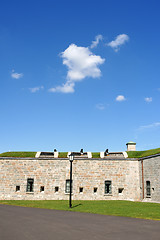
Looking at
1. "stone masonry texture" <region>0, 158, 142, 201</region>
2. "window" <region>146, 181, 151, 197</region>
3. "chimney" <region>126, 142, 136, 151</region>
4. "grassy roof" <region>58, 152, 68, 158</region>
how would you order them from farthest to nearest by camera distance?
"chimney" <region>126, 142, 136, 151</region>
"grassy roof" <region>58, 152, 68, 158</region>
"stone masonry texture" <region>0, 158, 142, 201</region>
"window" <region>146, 181, 151, 197</region>

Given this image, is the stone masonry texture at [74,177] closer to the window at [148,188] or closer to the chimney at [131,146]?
the window at [148,188]

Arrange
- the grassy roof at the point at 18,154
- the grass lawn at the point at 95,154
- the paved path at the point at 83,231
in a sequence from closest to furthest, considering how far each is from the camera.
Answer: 1. the paved path at the point at 83,231
2. the grass lawn at the point at 95,154
3. the grassy roof at the point at 18,154

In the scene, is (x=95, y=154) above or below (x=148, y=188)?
above

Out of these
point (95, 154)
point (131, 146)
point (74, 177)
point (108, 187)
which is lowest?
point (108, 187)

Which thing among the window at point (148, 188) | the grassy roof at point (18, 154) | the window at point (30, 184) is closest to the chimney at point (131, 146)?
the window at point (148, 188)

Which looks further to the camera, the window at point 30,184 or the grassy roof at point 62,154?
the grassy roof at point 62,154

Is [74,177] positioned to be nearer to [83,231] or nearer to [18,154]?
[18,154]

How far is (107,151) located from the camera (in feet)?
91.2

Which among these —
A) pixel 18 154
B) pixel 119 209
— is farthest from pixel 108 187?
pixel 18 154

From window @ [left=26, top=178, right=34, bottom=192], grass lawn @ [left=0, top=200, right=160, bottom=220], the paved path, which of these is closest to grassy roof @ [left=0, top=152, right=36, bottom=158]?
window @ [left=26, top=178, right=34, bottom=192]

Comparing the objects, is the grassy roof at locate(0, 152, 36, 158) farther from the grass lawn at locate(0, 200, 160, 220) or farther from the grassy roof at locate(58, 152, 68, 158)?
the grass lawn at locate(0, 200, 160, 220)

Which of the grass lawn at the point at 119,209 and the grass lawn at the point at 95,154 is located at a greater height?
the grass lawn at the point at 95,154

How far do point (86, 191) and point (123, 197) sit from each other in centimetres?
404

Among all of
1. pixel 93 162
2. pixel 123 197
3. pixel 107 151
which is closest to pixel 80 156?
pixel 93 162
